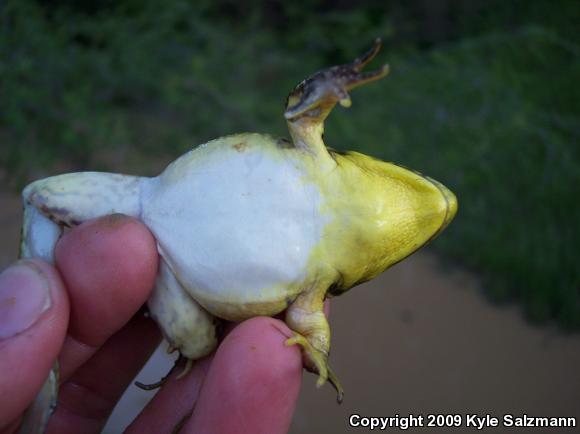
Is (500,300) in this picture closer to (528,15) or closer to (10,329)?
(528,15)

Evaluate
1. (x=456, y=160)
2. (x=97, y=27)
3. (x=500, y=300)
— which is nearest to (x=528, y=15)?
(x=456, y=160)

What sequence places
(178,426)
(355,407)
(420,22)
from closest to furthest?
1. (178,426)
2. (355,407)
3. (420,22)

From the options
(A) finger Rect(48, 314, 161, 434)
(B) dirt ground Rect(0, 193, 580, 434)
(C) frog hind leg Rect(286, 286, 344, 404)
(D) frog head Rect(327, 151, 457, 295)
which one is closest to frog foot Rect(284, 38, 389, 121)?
(D) frog head Rect(327, 151, 457, 295)

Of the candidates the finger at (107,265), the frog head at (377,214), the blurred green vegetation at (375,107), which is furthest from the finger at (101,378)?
the blurred green vegetation at (375,107)

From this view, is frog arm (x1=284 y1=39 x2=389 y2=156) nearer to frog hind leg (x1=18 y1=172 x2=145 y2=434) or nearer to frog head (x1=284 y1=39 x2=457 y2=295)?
frog head (x1=284 y1=39 x2=457 y2=295)

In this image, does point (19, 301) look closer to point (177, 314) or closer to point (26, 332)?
point (26, 332)

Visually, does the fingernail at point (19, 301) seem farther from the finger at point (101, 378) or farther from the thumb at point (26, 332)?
the finger at point (101, 378)
